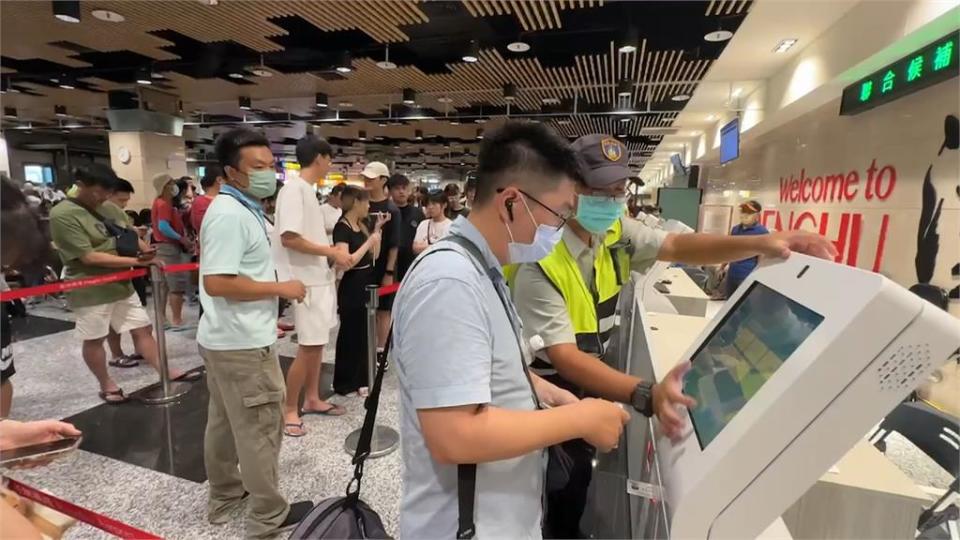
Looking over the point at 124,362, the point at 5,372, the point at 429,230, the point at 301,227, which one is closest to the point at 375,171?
the point at 301,227

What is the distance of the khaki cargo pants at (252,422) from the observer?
1961 mm

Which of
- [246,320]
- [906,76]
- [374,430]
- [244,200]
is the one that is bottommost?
[374,430]

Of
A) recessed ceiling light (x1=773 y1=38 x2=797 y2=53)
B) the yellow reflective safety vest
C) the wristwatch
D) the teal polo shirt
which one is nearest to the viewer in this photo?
the wristwatch

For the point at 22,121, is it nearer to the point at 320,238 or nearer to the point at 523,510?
the point at 320,238

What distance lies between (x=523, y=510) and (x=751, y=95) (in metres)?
9.86

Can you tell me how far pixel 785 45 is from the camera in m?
6.18

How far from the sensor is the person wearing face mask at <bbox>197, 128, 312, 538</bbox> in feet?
6.23

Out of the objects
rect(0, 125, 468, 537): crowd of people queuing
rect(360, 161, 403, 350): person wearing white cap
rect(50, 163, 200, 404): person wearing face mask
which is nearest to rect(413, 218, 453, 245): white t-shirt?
rect(0, 125, 468, 537): crowd of people queuing

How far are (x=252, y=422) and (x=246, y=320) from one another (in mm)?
420

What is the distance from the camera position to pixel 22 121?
1387 cm

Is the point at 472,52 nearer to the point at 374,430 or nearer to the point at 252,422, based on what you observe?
the point at 374,430

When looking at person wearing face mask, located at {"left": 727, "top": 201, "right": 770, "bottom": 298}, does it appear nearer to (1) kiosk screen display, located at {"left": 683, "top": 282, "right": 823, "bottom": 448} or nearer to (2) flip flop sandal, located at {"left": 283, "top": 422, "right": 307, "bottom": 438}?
(2) flip flop sandal, located at {"left": 283, "top": 422, "right": 307, "bottom": 438}

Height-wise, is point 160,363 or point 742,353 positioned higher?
point 742,353

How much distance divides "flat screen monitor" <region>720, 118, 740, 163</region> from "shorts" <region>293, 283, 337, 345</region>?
8111mm
